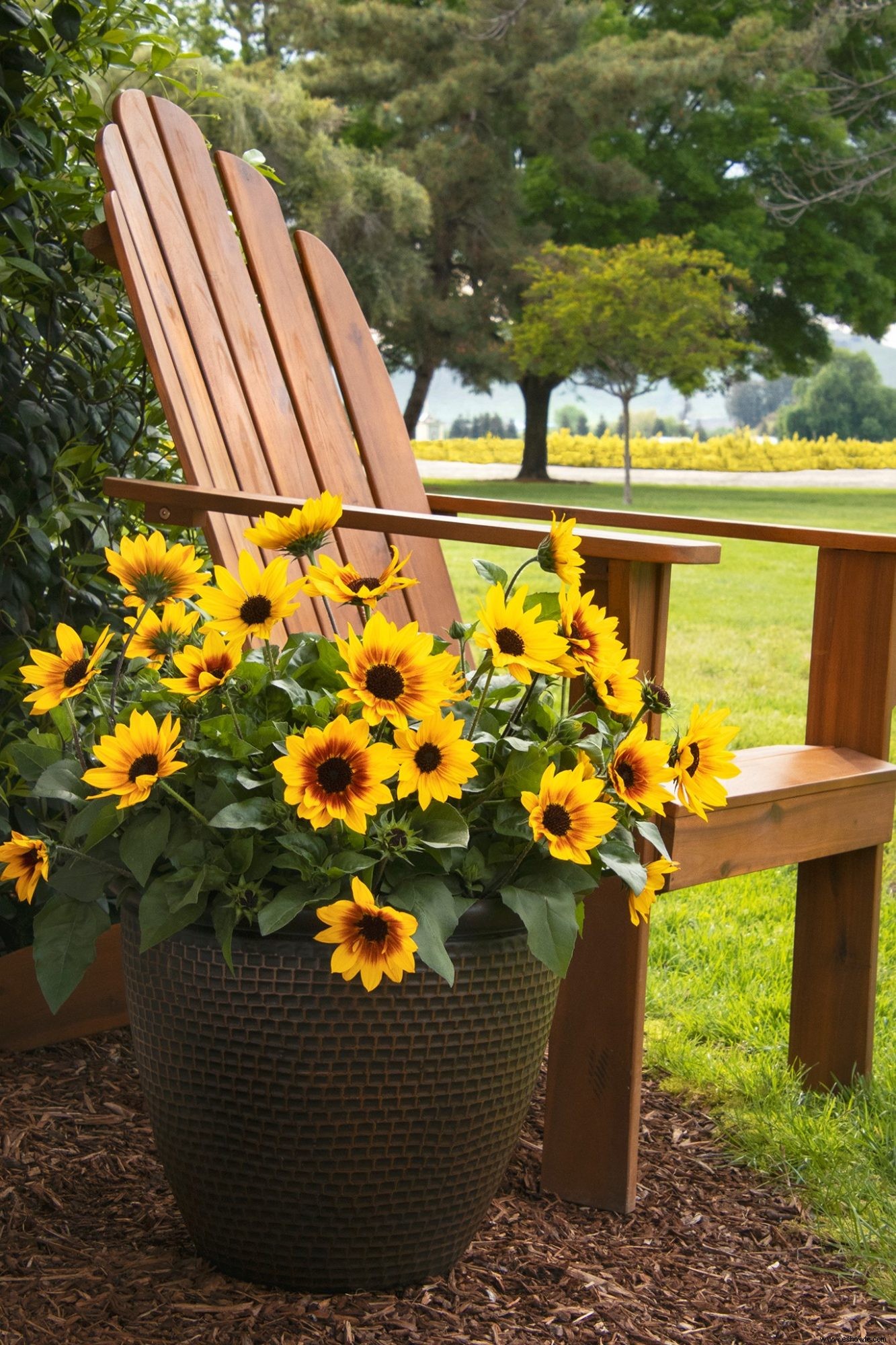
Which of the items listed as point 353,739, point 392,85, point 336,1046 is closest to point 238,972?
point 336,1046

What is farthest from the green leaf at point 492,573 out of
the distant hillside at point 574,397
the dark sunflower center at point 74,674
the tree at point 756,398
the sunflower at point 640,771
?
the tree at point 756,398

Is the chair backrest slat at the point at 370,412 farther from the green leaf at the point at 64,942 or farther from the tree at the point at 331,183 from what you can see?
the tree at the point at 331,183

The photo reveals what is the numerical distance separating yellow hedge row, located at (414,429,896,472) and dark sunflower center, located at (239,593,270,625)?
25.8 meters

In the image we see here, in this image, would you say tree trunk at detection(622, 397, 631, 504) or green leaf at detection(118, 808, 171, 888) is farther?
tree trunk at detection(622, 397, 631, 504)

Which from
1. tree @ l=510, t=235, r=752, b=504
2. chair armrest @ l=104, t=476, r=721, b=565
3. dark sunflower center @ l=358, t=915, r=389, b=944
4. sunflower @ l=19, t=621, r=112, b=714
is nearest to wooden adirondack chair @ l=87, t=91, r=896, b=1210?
chair armrest @ l=104, t=476, r=721, b=565

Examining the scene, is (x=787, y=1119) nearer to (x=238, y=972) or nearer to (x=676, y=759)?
(x=676, y=759)

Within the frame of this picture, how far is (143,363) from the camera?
227 cm

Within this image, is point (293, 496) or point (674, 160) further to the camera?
point (674, 160)

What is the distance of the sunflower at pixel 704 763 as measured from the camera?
1.41 m

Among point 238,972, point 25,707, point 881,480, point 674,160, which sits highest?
point 674,160

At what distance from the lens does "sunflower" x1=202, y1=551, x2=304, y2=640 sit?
1.32 meters

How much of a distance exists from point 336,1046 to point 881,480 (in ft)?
82.4

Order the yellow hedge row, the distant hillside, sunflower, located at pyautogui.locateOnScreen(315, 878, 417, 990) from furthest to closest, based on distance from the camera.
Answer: the yellow hedge row, the distant hillside, sunflower, located at pyautogui.locateOnScreen(315, 878, 417, 990)

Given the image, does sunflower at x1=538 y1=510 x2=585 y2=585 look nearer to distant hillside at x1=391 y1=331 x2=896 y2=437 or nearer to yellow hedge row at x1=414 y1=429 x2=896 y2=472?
distant hillside at x1=391 y1=331 x2=896 y2=437
